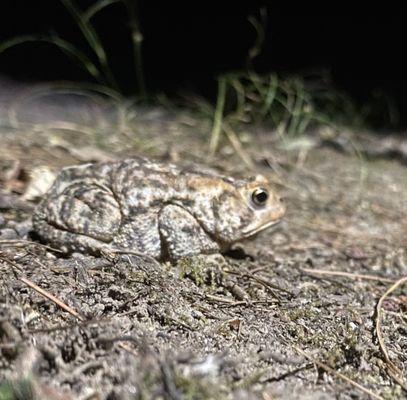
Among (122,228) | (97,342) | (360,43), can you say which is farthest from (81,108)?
(97,342)

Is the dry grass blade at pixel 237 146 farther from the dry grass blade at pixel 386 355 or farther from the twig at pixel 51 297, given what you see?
the twig at pixel 51 297

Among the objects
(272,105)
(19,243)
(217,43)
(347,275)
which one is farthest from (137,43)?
(217,43)

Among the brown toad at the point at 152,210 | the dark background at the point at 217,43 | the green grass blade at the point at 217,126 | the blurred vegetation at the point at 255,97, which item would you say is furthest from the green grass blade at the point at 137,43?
the brown toad at the point at 152,210

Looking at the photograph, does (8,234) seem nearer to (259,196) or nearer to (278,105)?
(259,196)

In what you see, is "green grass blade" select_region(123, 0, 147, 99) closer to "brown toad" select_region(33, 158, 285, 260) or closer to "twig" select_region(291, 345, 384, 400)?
"brown toad" select_region(33, 158, 285, 260)

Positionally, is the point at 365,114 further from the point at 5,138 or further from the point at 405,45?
the point at 5,138
